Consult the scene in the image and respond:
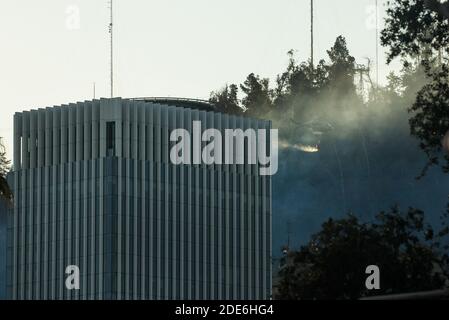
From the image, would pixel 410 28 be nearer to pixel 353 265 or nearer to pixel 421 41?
pixel 421 41

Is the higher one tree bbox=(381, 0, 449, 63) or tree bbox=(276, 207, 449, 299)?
tree bbox=(381, 0, 449, 63)

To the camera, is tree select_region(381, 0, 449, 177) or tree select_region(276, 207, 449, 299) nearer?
tree select_region(381, 0, 449, 177)

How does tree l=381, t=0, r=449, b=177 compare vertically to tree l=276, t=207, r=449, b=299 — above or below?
above

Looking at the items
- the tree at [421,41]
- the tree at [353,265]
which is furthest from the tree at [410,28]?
the tree at [353,265]

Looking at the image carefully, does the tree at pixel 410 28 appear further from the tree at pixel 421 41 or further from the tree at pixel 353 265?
the tree at pixel 353 265

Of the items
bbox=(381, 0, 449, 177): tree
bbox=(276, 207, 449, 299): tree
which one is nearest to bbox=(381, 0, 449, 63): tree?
bbox=(381, 0, 449, 177): tree

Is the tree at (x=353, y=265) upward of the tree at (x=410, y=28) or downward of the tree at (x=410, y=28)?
downward

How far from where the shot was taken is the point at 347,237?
354ft

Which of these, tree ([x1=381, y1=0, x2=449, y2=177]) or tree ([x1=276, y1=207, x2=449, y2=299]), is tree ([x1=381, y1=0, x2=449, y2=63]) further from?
tree ([x1=276, y1=207, x2=449, y2=299])

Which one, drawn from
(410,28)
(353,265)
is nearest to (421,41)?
(410,28)

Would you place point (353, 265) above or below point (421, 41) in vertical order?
below

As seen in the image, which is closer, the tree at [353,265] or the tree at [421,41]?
the tree at [421,41]
